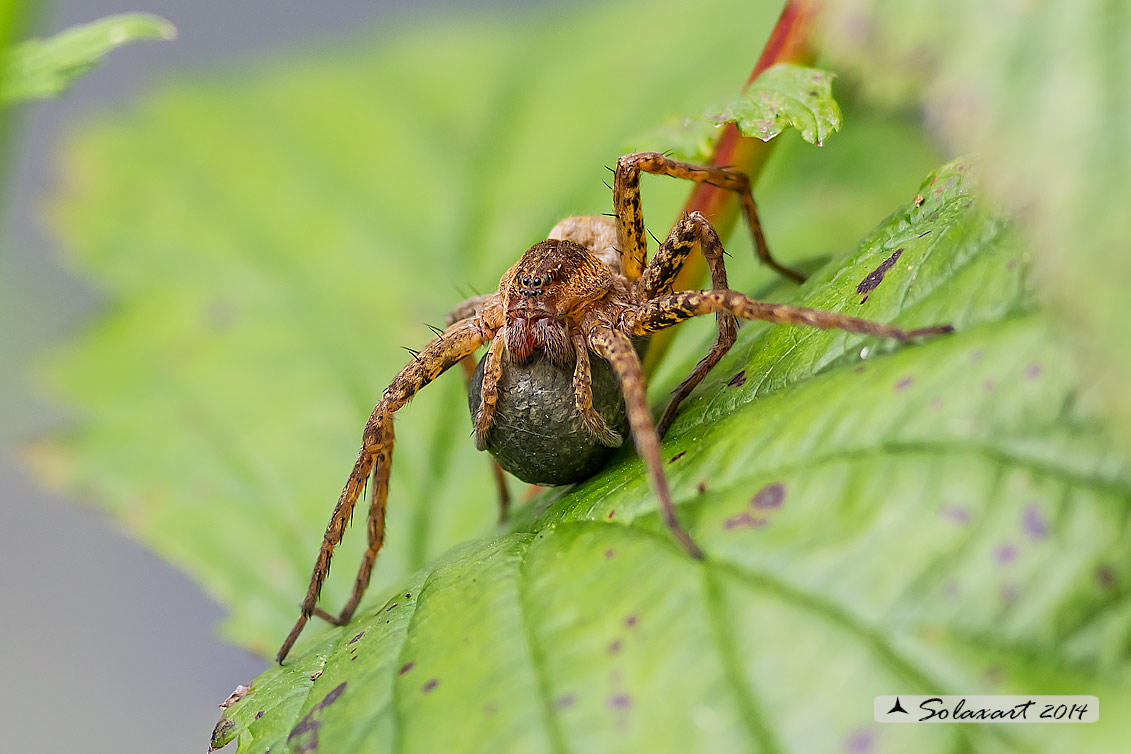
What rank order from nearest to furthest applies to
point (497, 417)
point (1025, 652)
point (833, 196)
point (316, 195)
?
1. point (1025, 652)
2. point (497, 417)
3. point (833, 196)
4. point (316, 195)

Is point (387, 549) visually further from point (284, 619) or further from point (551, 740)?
point (551, 740)

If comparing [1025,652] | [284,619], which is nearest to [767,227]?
[284,619]

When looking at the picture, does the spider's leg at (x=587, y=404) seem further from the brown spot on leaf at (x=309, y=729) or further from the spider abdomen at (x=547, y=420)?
the brown spot on leaf at (x=309, y=729)

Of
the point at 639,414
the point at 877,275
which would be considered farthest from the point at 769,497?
the point at 877,275

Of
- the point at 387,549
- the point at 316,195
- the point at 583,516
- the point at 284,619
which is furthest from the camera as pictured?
the point at 316,195

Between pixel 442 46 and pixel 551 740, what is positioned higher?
pixel 442 46

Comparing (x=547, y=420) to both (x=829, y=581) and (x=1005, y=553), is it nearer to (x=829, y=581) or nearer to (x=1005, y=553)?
(x=829, y=581)
